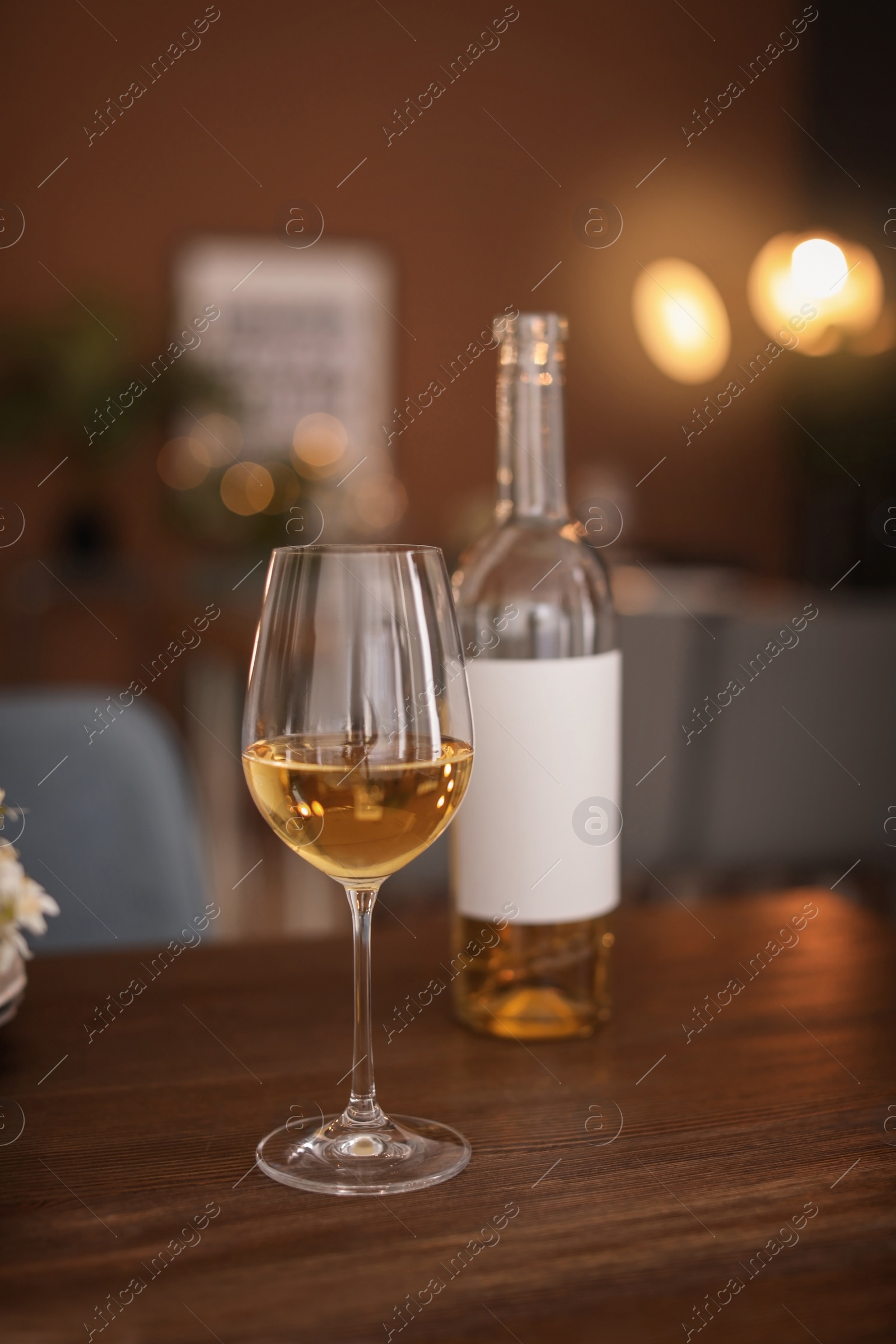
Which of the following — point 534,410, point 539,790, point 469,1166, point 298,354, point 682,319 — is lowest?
point 469,1166

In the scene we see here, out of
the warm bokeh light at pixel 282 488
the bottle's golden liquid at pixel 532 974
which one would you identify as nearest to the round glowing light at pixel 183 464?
the warm bokeh light at pixel 282 488

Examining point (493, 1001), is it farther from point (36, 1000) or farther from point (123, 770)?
point (123, 770)

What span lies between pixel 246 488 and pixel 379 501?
492 mm

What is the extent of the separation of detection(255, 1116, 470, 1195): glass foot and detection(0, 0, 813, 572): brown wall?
173 inches

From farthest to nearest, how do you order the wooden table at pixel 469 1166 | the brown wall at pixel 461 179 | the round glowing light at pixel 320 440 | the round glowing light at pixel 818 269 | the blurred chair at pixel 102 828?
the round glowing light at pixel 320 440 → the brown wall at pixel 461 179 → the round glowing light at pixel 818 269 → the blurred chair at pixel 102 828 → the wooden table at pixel 469 1166

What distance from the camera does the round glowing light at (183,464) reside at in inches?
186

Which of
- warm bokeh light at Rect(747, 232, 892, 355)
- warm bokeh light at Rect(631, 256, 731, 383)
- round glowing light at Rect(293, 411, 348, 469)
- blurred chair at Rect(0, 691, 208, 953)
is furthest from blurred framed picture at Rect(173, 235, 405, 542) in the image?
blurred chair at Rect(0, 691, 208, 953)

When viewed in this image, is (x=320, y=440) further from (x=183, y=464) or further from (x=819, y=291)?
(x=819, y=291)

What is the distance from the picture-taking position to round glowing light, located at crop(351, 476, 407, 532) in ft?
15.3

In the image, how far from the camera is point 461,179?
16.0 ft

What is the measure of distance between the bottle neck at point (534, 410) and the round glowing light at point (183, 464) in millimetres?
4138

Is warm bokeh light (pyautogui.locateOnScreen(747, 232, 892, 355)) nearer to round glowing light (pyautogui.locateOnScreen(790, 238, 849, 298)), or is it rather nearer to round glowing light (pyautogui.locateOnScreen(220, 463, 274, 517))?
round glowing light (pyautogui.locateOnScreen(790, 238, 849, 298))

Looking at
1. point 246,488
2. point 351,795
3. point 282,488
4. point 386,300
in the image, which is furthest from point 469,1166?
point 386,300

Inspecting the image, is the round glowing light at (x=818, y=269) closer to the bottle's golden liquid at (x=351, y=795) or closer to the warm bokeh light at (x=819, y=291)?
the warm bokeh light at (x=819, y=291)
